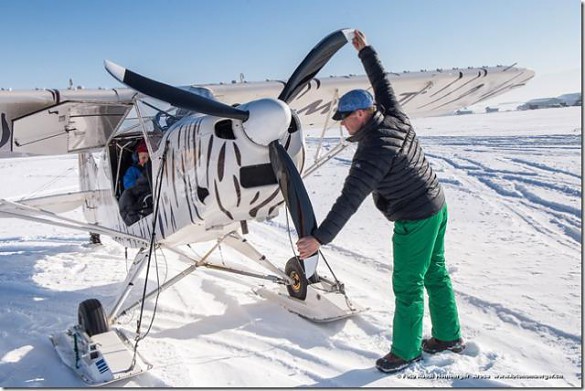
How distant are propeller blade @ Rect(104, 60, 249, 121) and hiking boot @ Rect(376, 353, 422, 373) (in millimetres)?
1938

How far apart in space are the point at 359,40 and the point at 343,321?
8.03 ft

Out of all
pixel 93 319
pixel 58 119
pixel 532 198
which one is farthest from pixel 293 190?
pixel 532 198

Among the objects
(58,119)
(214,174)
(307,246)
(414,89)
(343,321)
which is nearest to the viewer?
(307,246)

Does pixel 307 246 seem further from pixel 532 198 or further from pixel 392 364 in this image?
pixel 532 198

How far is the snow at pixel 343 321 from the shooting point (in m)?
3.52

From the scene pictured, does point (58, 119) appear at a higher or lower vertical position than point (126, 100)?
lower

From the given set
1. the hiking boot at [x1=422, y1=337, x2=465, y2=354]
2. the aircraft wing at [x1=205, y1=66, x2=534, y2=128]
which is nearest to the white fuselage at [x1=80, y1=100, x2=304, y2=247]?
the hiking boot at [x1=422, y1=337, x2=465, y2=354]

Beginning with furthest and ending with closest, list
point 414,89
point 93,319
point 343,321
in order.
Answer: point 414,89
point 343,321
point 93,319

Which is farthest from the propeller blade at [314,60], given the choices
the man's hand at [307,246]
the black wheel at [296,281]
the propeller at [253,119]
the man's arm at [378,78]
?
the black wheel at [296,281]

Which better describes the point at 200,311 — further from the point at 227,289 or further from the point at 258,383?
the point at 258,383

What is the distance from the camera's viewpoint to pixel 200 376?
360 centimetres

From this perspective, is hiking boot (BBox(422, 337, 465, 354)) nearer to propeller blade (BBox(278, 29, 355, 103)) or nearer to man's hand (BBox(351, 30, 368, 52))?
propeller blade (BBox(278, 29, 355, 103))

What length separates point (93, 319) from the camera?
430 cm

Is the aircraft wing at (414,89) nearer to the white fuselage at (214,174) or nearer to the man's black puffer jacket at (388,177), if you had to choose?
the white fuselage at (214,174)
